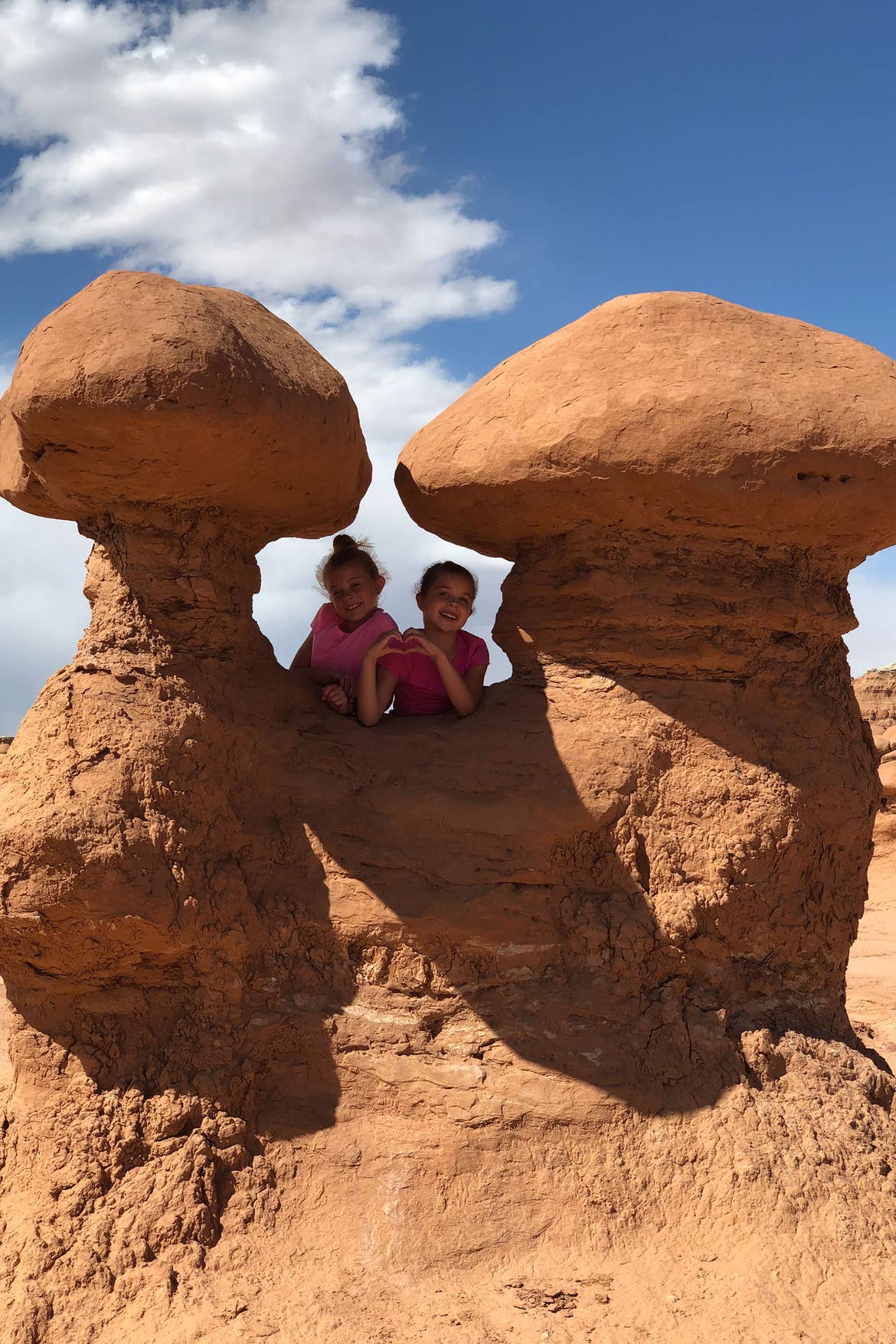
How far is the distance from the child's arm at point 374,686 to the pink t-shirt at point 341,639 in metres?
0.09

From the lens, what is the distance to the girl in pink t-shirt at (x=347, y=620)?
392cm

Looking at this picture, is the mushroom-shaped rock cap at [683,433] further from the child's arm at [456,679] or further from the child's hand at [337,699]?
the child's hand at [337,699]

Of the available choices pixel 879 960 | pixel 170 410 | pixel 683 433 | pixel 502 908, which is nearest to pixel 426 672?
pixel 502 908

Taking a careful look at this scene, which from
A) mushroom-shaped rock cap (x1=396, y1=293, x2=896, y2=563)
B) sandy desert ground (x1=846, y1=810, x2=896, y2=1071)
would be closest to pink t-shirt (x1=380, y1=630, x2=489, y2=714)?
mushroom-shaped rock cap (x1=396, y1=293, x2=896, y2=563)

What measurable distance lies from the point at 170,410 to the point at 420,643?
1098mm

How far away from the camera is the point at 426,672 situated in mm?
3938

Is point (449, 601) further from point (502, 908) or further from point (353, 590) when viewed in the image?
point (502, 908)

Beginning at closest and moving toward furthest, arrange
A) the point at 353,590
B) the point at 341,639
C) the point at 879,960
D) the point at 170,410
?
the point at 170,410 < the point at 353,590 < the point at 341,639 < the point at 879,960

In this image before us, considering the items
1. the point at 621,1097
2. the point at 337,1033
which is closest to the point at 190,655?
the point at 337,1033

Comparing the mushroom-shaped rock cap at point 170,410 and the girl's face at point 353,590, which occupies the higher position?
the mushroom-shaped rock cap at point 170,410

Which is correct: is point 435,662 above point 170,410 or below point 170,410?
below

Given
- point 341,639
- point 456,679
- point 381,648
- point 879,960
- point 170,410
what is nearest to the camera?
point 170,410

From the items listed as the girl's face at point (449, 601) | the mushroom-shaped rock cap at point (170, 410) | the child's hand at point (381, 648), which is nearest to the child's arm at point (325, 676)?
the child's hand at point (381, 648)

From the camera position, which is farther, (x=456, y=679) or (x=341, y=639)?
(x=341, y=639)
